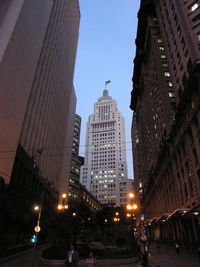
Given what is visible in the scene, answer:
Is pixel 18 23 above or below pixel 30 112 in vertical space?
above

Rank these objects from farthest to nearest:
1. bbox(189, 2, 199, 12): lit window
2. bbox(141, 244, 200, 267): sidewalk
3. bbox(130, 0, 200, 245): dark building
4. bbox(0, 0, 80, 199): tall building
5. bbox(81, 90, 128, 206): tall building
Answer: bbox(81, 90, 128, 206): tall building → bbox(189, 2, 199, 12): lit window → bbox(0, 0, 80, 199): tall building → bbox(130, 0, 200, 245): dark building → bbox(141, 244, 200, 267): sidewalk

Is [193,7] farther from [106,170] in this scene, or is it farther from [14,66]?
[106,170]

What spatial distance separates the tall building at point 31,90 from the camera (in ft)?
114

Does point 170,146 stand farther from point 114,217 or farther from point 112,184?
point 112,184

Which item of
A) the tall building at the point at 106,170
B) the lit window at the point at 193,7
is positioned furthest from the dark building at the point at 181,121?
the tall building at the point at 106,170

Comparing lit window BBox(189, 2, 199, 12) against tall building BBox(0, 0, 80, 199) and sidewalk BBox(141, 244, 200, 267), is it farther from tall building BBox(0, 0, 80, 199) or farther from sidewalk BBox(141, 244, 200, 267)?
sidewalk BBox(141, 244, 200, 267)

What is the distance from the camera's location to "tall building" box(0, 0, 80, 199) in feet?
114

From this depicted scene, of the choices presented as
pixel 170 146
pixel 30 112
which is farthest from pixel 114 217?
pixel 30 112

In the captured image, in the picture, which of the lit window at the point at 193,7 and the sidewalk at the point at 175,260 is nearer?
the sidewalk at the point at 175,260

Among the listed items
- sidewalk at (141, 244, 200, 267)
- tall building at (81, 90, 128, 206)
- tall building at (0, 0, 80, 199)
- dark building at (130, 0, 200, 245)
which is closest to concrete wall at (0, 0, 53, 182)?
tall building at (0, 0, 80, 199)

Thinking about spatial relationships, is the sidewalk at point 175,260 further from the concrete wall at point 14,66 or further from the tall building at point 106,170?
the tall building at point 106,170

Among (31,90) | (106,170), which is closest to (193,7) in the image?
(31,90)

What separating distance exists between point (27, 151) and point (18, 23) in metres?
24.3

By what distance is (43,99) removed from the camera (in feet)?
179
